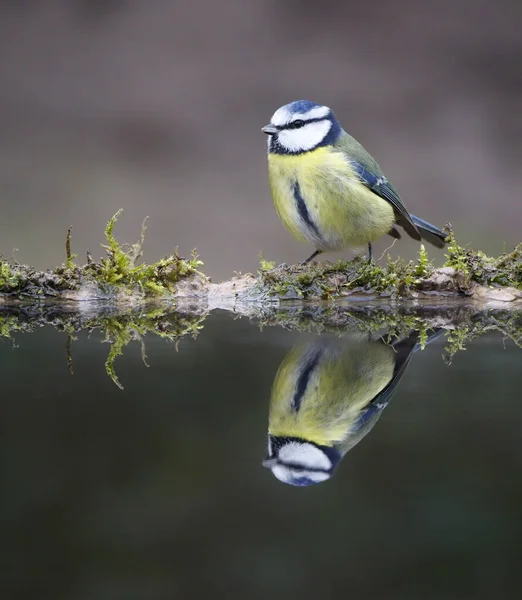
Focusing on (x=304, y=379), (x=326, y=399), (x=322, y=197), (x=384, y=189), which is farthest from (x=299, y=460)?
(x=384, y=189)

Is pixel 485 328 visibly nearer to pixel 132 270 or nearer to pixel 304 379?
pixel 304 379

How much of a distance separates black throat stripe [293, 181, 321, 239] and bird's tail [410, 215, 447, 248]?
59 centimetres

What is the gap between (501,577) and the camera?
917 millimetres

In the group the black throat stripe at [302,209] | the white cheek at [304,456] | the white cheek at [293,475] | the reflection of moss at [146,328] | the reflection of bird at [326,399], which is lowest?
the white cheek at [293,475]

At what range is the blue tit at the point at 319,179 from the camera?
9.02ft

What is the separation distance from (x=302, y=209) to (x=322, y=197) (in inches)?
3.4

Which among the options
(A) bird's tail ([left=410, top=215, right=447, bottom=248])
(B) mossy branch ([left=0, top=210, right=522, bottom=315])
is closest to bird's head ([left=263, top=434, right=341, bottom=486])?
(B) mossy branch ([left=0, top=210, right=522, bottom=315])

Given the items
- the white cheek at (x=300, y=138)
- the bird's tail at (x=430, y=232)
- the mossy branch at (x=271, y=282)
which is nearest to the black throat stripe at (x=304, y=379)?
the mossy branch at (x=271, y=282)

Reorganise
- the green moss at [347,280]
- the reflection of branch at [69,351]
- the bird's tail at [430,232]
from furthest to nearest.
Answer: the bird's tail at [430,232] → the green moss at [347,280] → the reflection of branch at [69,351]

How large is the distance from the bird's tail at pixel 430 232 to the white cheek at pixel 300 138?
2.15ft

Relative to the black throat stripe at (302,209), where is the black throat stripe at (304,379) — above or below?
below

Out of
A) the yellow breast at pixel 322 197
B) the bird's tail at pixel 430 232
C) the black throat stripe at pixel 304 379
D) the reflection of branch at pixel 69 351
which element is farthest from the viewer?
the bird's tail at pixel 430 232

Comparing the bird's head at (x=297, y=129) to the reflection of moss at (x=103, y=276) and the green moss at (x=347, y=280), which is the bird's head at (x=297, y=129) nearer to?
the green moss at (x=347, y=280)

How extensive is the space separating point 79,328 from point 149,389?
0.75 metres
